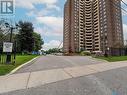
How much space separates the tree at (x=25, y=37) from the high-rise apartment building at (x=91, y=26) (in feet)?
183

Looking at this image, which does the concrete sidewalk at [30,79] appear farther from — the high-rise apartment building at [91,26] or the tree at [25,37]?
the high-rise apartment building at [91,26]

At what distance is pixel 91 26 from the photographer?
150625 millimetres

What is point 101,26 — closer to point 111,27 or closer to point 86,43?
point 111,27

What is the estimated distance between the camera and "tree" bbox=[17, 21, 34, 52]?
75.8 metres

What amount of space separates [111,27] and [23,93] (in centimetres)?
13084

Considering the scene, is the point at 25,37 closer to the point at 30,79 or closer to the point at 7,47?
the point at 7,47

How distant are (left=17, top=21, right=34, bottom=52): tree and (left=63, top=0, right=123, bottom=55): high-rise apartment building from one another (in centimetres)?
5590

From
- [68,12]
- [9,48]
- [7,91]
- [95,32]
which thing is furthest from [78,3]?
[7,91]

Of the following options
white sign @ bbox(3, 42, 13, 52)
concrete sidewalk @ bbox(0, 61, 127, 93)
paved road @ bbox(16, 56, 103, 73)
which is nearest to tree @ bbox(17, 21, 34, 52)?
paved road @ bbox(16, 56, 103, 73)

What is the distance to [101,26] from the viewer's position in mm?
136625

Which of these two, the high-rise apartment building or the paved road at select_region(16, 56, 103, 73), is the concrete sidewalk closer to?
the paved road at select_region(16, 56, 103, 73)

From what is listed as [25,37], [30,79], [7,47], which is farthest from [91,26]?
[30,79]

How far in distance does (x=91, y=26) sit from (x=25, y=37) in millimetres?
83131

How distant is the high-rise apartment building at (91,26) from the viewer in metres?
132
